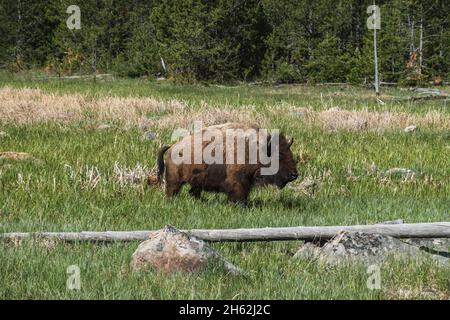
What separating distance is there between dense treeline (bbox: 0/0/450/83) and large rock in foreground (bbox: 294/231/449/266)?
116ft

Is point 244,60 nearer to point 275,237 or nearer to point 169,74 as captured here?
point 169,74

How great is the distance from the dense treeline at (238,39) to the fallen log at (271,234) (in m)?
35.0

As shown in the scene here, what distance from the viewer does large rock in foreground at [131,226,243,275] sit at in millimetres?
5012

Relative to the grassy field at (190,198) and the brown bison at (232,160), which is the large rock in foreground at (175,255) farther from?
the brown bison at (232,160)

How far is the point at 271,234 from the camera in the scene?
5762 mm

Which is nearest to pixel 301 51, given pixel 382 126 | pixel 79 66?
pixel 79 66

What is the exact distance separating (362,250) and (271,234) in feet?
2.70

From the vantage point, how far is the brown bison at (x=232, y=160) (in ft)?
25.3

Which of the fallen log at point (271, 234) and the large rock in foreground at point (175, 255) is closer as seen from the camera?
the large rock in foreground at point (175, 255)

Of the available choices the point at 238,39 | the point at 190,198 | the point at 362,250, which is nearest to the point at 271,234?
the point at 362,250

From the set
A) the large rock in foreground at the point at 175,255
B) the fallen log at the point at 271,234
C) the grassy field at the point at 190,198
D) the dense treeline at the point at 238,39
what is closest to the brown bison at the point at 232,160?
the grassy field at the point at 190,198
